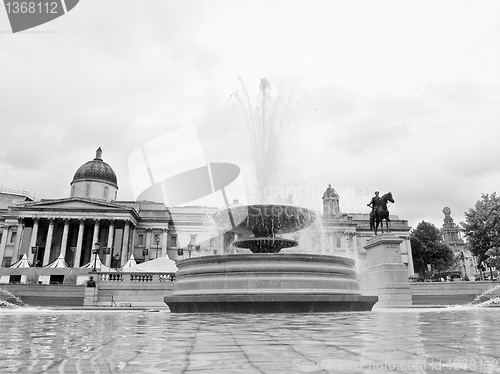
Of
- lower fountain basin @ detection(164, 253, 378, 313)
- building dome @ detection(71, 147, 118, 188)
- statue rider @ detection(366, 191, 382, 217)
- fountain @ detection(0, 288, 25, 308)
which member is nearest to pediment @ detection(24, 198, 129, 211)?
building dome @ detection(71, 147, 118, 188)

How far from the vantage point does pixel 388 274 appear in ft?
66.3

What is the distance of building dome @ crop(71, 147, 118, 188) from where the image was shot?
6907 centimetres

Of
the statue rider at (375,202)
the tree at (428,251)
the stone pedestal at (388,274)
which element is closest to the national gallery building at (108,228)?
A: the tree at (428,251)

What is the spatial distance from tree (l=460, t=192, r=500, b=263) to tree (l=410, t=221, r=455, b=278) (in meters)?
32.7

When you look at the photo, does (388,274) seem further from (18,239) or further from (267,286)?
(18,239)

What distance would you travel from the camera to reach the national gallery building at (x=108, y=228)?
59062mm

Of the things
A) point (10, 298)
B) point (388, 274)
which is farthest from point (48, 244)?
point (388, 274)

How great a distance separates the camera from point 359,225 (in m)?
75.1

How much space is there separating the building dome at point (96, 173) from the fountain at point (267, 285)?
2396 inches

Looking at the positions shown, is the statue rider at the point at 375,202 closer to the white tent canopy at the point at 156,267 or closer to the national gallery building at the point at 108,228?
the white tent canopy at the point at 156,267

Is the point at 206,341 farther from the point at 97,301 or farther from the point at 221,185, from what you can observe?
the point at 221,185

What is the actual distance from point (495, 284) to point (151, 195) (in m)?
61.2

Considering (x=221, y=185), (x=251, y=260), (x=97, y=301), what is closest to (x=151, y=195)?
(x=221, y=185)

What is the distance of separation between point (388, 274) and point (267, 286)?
10609mm
